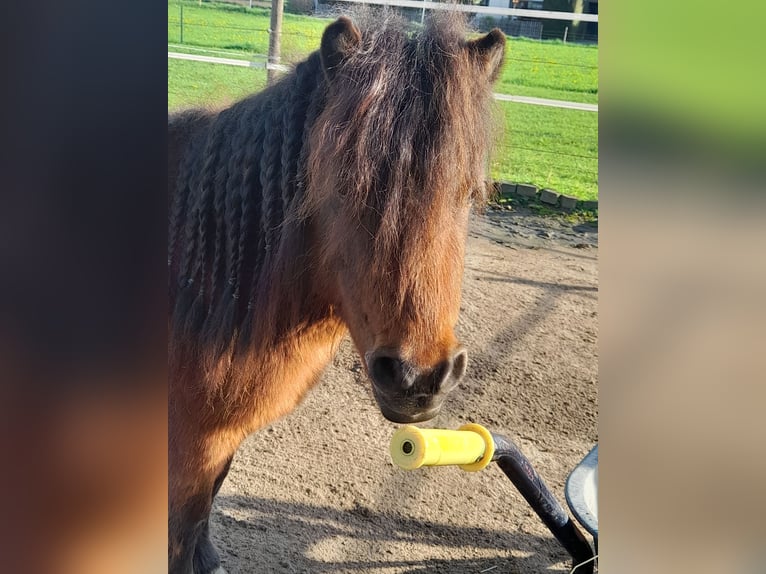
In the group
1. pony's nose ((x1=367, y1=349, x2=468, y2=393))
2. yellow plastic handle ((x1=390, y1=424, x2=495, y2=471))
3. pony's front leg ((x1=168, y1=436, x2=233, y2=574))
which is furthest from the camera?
pony's front leg ((x1=168, y1=436, x2=233, y2=574))

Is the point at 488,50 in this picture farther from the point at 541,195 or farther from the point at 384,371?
the point at 384,371

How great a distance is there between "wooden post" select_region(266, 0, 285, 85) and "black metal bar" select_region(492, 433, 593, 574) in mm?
919

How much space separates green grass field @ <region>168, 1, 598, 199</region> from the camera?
1.30 meters

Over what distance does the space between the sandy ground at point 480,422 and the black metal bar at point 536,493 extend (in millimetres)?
36

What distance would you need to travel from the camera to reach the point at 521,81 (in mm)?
1314

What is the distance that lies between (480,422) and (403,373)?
35cm

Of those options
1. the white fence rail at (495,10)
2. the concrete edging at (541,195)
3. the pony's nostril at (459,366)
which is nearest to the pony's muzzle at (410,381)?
the pony's nostril at (459,366)

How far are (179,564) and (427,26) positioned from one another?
1.45 meters
